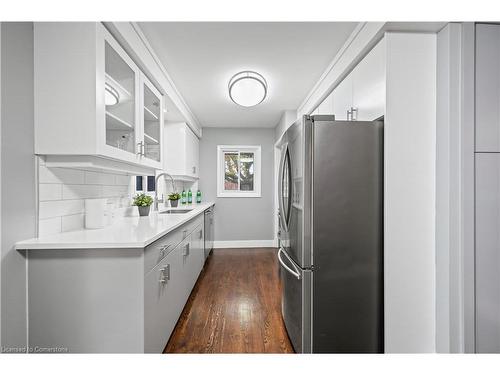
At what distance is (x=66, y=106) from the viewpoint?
151cm

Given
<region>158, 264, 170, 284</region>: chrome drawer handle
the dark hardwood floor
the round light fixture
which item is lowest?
the dark hardwood floor

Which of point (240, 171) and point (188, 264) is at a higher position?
point (240, 171)

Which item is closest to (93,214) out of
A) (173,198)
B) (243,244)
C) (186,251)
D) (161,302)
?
(161,302)

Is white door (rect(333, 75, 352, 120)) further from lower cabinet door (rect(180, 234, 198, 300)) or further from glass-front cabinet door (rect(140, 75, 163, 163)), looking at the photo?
lower cabinet door (rect(180, 234, 198, 300))

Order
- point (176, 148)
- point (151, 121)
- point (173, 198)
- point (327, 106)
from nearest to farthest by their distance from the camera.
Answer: point (151, 121), point (327, 106), point (173, 198), point (176, 148)

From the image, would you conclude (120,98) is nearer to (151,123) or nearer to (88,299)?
(151,123)

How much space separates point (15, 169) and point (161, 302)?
1098 mm

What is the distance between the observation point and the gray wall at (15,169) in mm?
1322

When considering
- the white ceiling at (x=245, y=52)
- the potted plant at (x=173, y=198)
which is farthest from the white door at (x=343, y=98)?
the potted plant at (x=173, y=198)

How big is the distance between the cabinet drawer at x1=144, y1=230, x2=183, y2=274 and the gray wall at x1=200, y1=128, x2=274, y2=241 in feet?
10.2

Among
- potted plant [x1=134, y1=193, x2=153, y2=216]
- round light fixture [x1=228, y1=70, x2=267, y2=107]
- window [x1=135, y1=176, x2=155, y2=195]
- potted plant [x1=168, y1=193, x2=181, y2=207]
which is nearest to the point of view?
potted plant [x1=134, y1=193, x2=153, y2=216]

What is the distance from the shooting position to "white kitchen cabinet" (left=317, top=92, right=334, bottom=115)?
260cm

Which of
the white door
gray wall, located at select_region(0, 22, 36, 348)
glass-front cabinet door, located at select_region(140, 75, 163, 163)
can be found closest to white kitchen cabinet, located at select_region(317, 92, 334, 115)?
the white door

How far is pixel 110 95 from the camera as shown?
1.71 m
